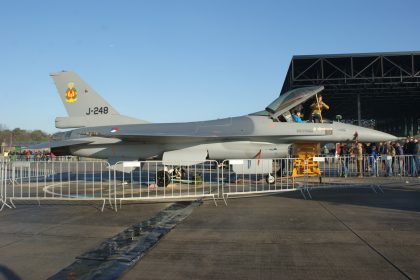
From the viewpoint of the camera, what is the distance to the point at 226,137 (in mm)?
11422

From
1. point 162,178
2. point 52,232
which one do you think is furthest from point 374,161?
point 52,232

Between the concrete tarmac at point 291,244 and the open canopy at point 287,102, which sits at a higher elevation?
the open canopy at point 287,102

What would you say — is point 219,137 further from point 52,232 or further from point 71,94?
point 52,232

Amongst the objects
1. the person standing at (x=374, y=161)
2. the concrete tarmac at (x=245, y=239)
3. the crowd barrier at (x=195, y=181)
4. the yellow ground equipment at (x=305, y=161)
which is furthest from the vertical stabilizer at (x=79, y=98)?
the person standing at (x=374, y=161)

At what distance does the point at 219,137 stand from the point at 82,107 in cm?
553

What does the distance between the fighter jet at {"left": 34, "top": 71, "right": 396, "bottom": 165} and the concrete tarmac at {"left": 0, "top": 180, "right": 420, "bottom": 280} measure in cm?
330

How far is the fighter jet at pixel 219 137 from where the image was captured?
37.1ft

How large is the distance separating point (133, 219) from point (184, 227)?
1.24 m

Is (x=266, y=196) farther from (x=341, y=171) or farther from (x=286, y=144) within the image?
(x=341, y=171)

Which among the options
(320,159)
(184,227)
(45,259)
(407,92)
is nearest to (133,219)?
(184,227)

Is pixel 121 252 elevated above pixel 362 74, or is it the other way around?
pixel 362 74

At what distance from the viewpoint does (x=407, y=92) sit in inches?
1230

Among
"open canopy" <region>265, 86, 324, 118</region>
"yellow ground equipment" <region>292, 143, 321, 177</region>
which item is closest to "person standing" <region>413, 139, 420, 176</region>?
"yellow ground equipment" <region>292, 143, 321, 177</region>

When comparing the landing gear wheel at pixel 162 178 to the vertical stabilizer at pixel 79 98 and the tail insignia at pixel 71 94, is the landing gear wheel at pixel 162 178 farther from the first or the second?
the tail insignia at pixel 71 94
